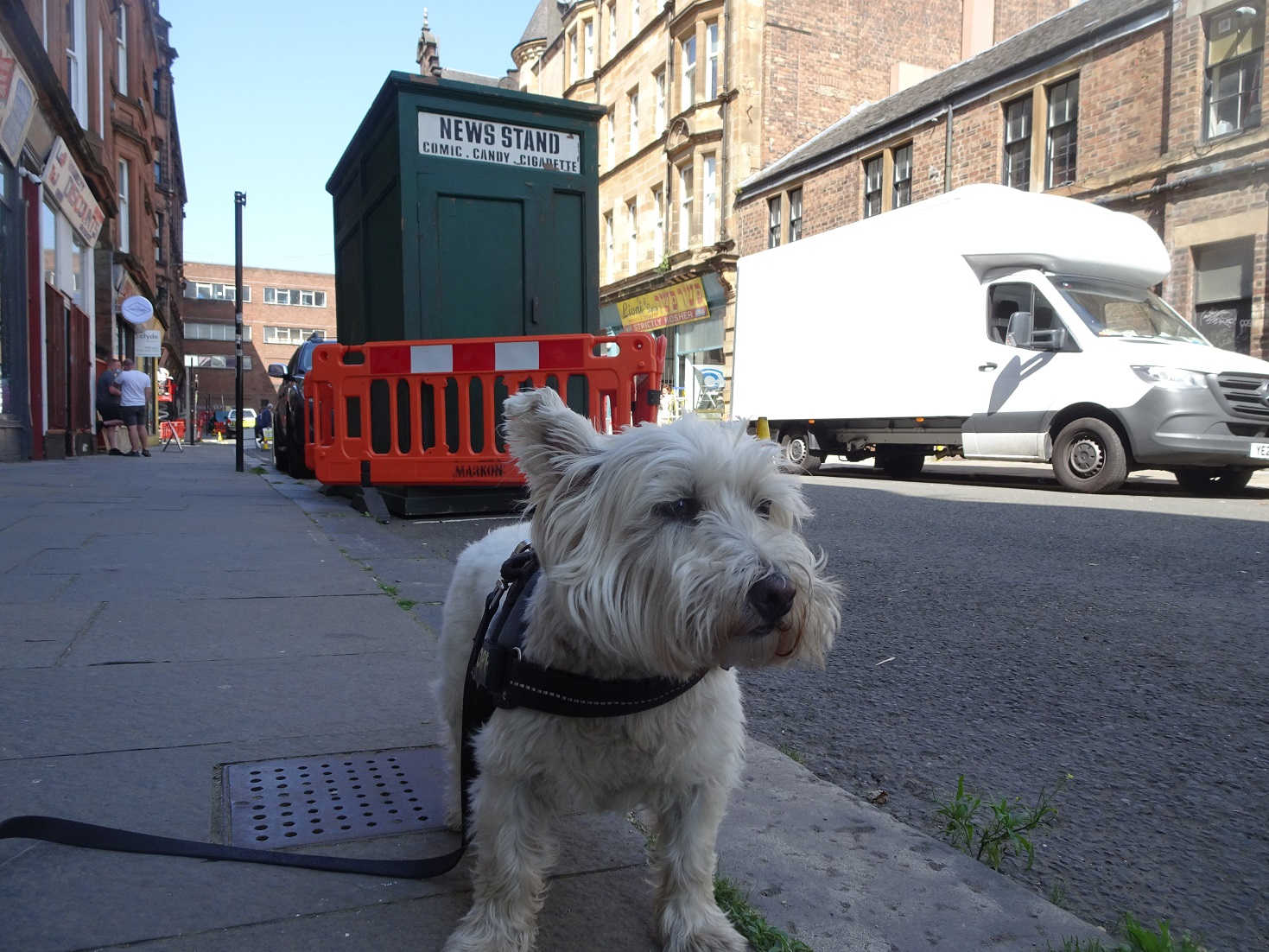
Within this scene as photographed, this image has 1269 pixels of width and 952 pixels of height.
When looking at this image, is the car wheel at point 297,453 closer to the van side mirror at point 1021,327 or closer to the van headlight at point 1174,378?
the van side mirror at point 1021,327

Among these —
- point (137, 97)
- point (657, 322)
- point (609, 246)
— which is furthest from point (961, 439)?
point (137, 97)

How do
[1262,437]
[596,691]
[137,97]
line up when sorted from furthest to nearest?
[137,97] < [1262,437] < [596,691]

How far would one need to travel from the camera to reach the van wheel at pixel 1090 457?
33.2 ft

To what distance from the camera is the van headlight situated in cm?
973

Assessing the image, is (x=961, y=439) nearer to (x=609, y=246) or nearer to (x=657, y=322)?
(x=657, y=322)

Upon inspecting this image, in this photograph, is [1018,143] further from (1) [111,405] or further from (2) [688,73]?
(1) [111,405]

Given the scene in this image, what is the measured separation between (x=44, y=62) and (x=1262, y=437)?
16604 millimetres

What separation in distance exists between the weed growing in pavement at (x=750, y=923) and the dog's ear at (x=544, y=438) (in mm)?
854

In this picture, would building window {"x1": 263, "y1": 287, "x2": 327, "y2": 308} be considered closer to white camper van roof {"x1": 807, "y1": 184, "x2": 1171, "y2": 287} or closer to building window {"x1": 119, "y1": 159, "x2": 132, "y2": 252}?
building window {"x1": 119, "y1": 159, "x2": 132, "y2": 252}

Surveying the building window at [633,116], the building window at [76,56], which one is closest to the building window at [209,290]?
the building window at [633,116]

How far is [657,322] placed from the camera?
104 ft

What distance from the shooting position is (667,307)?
1220 inches

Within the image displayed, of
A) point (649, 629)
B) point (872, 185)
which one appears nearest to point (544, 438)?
point (649, 629)

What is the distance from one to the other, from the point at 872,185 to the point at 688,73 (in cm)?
921
